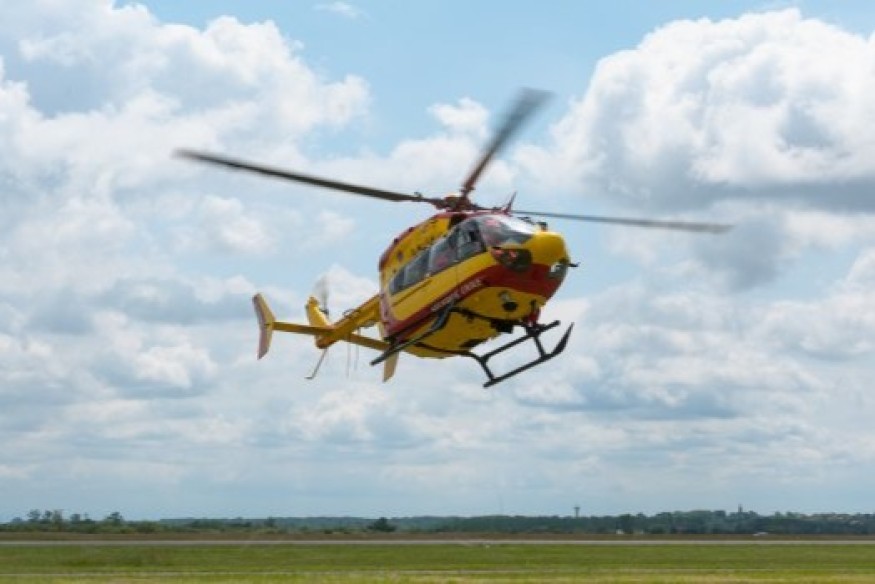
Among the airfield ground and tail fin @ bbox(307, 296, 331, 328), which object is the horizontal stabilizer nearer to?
tail fin @ bbox(307, 296, 331, 328)

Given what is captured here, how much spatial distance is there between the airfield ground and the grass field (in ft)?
0.17

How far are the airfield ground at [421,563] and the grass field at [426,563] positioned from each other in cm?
5

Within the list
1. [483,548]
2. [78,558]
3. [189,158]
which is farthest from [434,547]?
[189,158]

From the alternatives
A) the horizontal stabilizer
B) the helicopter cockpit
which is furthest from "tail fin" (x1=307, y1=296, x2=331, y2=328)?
the helicopter cockpit

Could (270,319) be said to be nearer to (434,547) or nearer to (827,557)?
(434,547)

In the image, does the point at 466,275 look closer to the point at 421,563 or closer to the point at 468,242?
the point at 468,242

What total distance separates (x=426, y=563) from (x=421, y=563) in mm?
250

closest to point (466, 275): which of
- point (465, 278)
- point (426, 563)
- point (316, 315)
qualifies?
point (465, 278)

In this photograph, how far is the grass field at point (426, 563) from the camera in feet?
138

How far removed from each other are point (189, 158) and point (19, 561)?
3465cm

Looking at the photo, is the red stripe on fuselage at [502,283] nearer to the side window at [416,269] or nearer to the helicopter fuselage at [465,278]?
the helicopter fuselage at [465,278]

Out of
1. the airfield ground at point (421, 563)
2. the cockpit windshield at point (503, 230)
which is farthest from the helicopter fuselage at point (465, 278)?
the airfield ground at point (421, 563)

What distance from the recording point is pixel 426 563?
189ft

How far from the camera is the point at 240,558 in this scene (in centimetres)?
6131
